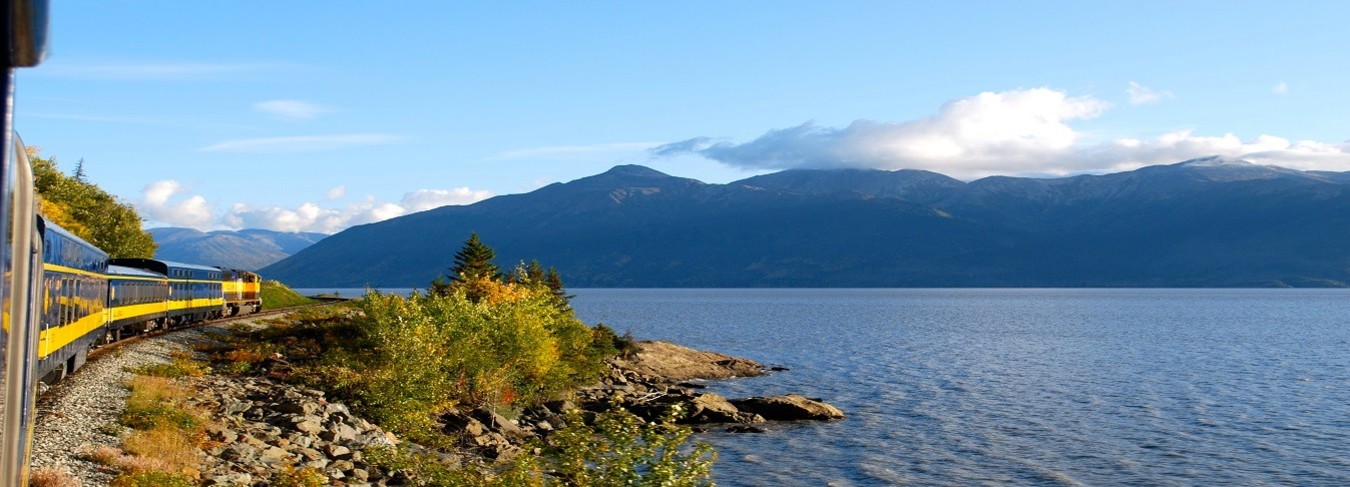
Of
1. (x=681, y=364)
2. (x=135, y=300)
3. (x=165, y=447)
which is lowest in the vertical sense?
(x=681, y=364)

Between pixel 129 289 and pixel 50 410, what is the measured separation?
23.8 meters

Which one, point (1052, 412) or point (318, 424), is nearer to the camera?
point (318, 424)

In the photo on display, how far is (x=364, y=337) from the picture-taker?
5266 centimetres

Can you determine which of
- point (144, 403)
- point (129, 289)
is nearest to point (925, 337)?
point (129, 289)

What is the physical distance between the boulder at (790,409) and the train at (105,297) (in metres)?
34.5

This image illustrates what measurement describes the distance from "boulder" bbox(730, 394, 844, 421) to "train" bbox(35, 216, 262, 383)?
34.5 m

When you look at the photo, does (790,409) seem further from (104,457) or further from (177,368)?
(104,457)

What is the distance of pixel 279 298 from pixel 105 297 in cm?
8240

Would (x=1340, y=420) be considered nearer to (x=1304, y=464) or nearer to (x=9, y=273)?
(x=1304, y=464)

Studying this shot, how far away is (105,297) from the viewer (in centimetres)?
4294

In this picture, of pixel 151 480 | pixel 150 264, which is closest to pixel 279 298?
pixel 150 264

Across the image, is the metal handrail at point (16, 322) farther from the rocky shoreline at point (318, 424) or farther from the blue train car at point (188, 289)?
the blue train car at point (188, 289)

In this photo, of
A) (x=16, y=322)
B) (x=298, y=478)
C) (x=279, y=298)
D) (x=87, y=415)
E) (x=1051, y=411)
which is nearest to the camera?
(x=16, y=322)

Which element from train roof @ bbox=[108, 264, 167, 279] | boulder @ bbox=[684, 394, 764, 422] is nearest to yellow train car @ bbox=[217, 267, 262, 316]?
train roof @ bbox=[108, 264, 167, 279]
